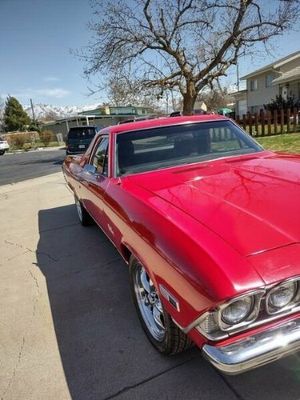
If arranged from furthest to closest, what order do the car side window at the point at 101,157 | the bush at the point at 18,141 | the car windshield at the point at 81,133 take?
1. the bush at the point at 18,141
2. the car windshield at the point at 81,133
3. the car side window at the point at 101,157

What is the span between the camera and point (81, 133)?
17609 millimetres

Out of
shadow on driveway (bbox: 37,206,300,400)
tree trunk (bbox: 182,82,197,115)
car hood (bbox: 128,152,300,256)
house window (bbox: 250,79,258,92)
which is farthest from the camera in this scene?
house window (bbox: 250,79,258,92)

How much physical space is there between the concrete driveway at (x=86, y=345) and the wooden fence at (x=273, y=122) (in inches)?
467

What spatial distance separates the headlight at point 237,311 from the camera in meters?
1.77

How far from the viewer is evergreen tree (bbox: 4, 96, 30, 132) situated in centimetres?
6144

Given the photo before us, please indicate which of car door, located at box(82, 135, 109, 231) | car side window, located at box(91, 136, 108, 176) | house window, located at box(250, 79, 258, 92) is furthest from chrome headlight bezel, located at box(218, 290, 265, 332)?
house window, located at box(250, 79, 258, 92)

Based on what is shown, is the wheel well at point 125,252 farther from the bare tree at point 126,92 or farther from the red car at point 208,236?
the bare tree at point 126,92

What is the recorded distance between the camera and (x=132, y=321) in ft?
10.1

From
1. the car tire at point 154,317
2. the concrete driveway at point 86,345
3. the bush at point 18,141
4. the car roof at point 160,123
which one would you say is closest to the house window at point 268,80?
the bush at point 18,141

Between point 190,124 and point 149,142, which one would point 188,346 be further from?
point 190,124

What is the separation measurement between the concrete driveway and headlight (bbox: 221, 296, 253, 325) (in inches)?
27.2

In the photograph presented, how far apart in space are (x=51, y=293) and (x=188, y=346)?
6.15 feet

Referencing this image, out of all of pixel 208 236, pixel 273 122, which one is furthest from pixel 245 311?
pixel 273 122

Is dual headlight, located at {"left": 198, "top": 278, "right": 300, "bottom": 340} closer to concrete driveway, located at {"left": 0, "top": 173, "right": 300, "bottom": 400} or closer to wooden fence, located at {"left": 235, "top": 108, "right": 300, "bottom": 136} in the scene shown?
concrete driveway, located at {"left": 0, "top": 173, "right": 300, "bottom": 400}
